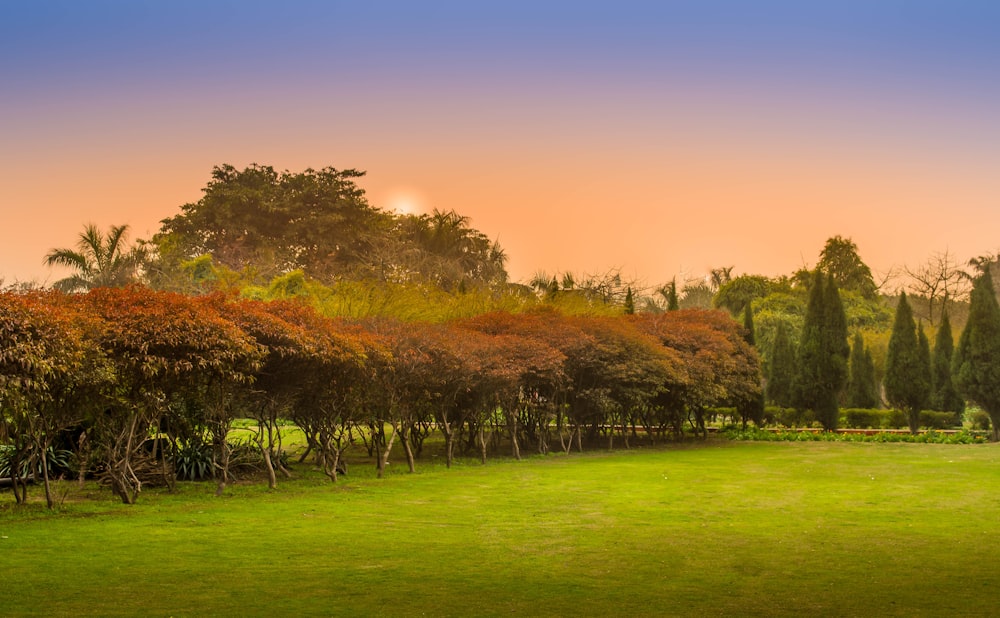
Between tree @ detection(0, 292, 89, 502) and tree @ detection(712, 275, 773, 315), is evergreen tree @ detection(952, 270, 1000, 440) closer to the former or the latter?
tree @ detection(712, 275, 773, 315)

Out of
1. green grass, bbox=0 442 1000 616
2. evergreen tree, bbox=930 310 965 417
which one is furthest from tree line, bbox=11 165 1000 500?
green grass, bbox=0 442 1000 616

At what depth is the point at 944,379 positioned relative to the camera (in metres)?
40.1

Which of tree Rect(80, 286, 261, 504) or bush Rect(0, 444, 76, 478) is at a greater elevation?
tree Rect(80, 286, 261, 504)

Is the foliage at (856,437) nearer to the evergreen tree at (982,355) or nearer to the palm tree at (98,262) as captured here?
the evergreen tree at (982,355)

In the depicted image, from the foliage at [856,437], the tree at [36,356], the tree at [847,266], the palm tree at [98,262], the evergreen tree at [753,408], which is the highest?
the tree at [847,266]

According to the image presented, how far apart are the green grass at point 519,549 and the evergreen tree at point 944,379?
22.7 meters

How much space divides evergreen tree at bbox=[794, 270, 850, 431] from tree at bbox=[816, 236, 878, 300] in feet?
88.1

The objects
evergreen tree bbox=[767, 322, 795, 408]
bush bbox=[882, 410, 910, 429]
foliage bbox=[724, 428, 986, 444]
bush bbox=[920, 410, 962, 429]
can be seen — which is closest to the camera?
foliage bbox=[724, 428, 986, 444]

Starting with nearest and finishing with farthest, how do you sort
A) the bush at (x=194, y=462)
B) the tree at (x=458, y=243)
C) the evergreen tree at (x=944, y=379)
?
the bush at (x=194, y=462)
the evergreen tree at (x=944, y=379)
the tree at (x=458, y=243)

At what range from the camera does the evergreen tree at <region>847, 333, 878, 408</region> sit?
1620 inches

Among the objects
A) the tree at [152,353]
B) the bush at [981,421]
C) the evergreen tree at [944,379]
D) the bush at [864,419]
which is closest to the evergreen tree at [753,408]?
the bush at [864,419]

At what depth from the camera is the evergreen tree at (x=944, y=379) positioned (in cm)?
3988

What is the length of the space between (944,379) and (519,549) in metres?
34.4

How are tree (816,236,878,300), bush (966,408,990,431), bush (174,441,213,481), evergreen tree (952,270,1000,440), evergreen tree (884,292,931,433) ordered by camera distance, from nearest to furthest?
bush (174,441,213,481), evergreen tree (952,270,1000,440), evergreen tree (884,292,931,433), bush (966,408,990,431), tree (816,236,878,300)
